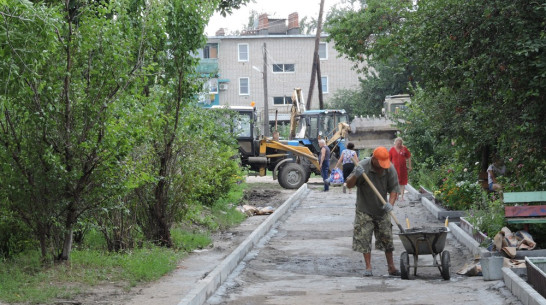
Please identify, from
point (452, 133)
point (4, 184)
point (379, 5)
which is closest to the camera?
point (4, 184)

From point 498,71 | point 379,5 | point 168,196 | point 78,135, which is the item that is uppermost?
point 379,5

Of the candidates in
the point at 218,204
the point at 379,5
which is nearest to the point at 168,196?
the point at 218,204

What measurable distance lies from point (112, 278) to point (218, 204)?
1020cm

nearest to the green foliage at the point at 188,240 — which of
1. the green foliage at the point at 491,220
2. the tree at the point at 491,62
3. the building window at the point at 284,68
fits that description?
the green foliage at the point at 491,220

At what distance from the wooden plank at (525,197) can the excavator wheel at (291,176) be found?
19.2 metres

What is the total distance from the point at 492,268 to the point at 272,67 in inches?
2270

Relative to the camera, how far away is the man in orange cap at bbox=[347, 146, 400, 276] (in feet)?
37.7

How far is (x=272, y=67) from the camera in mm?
67500

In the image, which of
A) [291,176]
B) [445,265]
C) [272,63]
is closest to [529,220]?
[445,265]

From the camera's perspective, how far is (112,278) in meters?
10.1

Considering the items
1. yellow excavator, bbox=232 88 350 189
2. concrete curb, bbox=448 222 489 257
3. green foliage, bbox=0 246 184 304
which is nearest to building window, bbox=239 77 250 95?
yellow excavator, bbox=232 88 350 189

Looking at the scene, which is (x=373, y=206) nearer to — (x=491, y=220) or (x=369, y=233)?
(x=369, y=233)

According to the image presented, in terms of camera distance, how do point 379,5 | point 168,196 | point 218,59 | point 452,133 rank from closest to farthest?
point 168,196, point 452,133, point 379,5, point 218,59

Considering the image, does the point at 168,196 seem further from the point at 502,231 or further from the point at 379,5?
the point at 379,5
